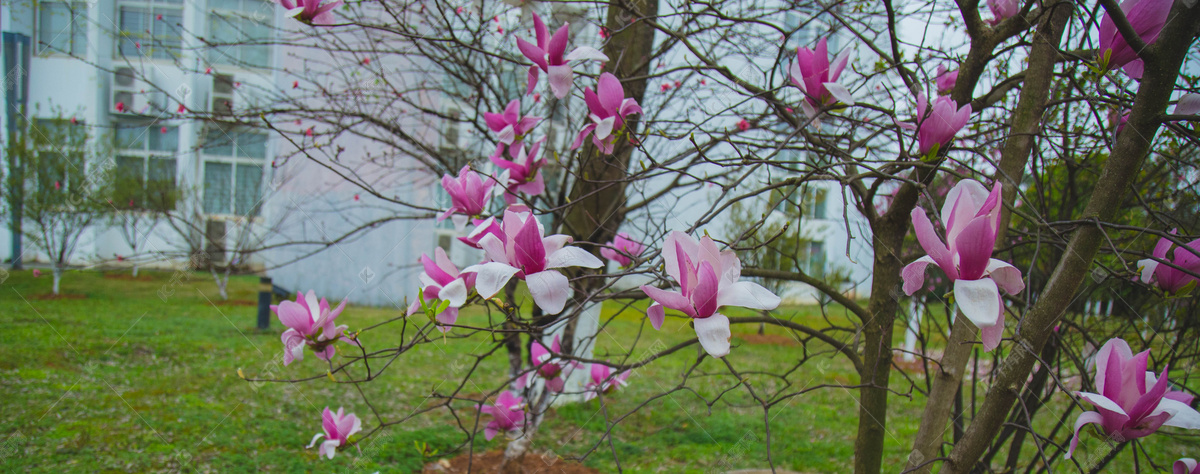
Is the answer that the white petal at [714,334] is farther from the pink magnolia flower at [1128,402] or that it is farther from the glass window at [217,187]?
the glass window at [217,187]

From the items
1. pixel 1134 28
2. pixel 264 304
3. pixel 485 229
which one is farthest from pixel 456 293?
pixel 264 304

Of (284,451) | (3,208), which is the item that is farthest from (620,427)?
(3,208)

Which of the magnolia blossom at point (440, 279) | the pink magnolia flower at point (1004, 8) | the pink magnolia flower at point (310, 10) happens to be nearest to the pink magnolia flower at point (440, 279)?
the magnolia blossom at point (440, 279)

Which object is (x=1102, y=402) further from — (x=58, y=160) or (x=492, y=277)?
(x=58, y=160)

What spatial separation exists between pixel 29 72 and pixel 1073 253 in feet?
29.5

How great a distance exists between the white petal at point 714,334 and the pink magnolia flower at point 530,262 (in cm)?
14

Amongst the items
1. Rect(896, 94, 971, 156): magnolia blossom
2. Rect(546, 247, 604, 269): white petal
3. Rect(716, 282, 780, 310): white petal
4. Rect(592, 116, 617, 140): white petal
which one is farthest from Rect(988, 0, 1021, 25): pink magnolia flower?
Rect(546, 247, 604, 269): white petal

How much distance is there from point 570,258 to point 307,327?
673 millimetres

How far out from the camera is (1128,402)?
838mm

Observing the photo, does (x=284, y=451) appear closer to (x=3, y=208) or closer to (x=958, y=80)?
(x=958, y=80)

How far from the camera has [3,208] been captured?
656 centimetres

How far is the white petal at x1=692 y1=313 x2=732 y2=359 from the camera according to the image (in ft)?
2.31

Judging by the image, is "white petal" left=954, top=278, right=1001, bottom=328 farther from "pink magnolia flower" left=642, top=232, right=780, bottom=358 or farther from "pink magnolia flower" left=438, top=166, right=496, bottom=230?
"pink magnolia flower" left=438, top=166, right=496, bottom=230

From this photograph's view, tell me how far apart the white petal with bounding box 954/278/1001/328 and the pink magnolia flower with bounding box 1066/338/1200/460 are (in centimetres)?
28
